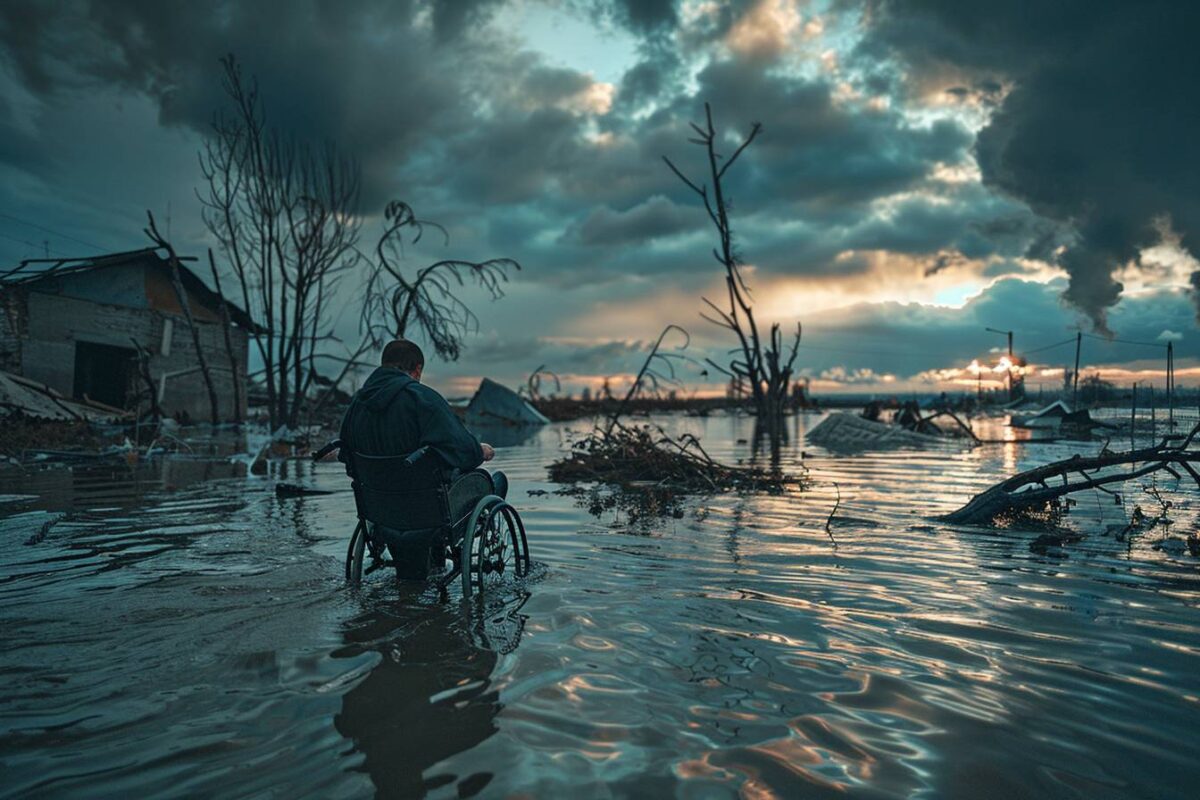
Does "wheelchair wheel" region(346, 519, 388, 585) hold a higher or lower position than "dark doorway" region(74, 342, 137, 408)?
lower

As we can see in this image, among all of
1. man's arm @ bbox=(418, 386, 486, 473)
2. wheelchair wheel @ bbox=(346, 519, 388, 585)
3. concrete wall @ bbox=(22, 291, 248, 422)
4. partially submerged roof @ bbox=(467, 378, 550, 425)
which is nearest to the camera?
man's arm @ bbox=(418, 386, 486, 473)

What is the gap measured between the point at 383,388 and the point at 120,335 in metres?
23.2

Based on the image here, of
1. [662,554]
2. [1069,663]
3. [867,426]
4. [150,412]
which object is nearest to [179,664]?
[662,554]

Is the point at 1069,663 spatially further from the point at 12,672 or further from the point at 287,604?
the point at 12,672

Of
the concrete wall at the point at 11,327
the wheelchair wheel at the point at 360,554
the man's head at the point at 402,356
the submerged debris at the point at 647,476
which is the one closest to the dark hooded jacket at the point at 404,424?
the man's head at the point at 402,356

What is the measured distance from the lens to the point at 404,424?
387 cm

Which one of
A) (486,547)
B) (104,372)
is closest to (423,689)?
(486,547)

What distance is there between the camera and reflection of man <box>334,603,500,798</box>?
231cm

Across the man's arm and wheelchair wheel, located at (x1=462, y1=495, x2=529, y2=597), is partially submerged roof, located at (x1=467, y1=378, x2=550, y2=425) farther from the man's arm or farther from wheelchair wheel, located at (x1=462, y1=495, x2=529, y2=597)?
the man's arm

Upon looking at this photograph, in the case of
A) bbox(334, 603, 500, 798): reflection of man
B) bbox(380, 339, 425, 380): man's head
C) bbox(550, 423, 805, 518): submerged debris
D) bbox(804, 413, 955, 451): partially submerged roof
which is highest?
bbox(380, 339, 425, 380): man's head

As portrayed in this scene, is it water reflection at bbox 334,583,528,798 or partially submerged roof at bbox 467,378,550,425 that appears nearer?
water reflection at bbox 334,583,528,798

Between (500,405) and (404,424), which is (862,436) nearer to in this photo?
(404,424)

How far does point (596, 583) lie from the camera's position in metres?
4.74

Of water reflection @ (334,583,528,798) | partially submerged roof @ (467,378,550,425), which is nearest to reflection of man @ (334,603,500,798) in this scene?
water reflection @ (334,583,528,798)
